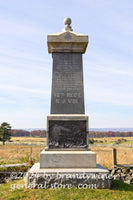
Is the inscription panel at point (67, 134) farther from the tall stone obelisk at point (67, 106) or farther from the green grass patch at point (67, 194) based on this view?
the green grass patch at point (67, 194)

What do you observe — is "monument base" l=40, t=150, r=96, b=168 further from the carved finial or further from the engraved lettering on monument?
the carved finial

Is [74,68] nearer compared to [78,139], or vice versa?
[78,139]

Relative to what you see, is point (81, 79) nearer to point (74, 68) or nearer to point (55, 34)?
point (74, 68)

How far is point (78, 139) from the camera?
725 cm

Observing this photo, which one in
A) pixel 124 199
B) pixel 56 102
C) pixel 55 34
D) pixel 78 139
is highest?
pixel 55 34

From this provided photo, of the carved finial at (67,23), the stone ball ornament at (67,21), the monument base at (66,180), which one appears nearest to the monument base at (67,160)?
the monument base at (66,180)

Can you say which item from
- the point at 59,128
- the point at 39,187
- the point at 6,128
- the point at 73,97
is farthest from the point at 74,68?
the point at 6,128

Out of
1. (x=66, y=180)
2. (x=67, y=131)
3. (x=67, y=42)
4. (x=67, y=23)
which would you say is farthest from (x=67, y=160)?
(x=67, y=23)

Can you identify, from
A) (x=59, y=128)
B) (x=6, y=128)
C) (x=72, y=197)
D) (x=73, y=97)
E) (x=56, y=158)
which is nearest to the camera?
(x=72, y=197)


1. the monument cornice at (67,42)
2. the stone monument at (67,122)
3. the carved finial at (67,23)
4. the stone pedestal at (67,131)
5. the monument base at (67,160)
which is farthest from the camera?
the carved finial at (67,23)

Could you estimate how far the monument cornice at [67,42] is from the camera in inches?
310

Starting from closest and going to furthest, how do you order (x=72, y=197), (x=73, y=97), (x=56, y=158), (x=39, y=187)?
(x=72, y=197), (x=39, y=187), (x=56, y=158), (x=73, y=97)

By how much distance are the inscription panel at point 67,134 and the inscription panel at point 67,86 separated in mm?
524

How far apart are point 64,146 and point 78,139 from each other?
1.90 feet
